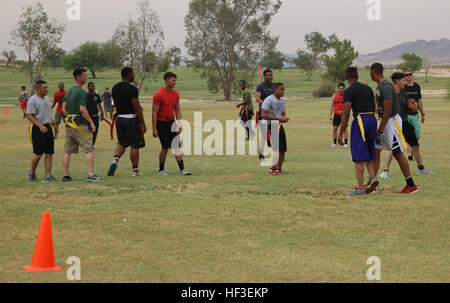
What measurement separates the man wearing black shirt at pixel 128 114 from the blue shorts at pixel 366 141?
4.28m

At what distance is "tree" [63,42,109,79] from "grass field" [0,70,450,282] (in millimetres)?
114117

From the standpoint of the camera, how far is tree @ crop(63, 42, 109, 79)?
122094 millimetres

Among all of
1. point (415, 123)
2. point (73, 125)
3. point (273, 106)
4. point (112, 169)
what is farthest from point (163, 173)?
point (415, 123)

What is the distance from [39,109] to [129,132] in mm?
1784

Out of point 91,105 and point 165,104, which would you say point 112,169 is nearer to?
point 165,104

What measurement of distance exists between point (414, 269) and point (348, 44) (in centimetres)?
9479

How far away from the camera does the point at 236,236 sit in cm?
705

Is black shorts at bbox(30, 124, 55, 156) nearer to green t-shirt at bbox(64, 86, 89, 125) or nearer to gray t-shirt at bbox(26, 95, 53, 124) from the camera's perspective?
gray t-shirt at bbox(26, 95, 53, 124)

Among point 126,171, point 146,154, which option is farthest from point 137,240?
point 146,154

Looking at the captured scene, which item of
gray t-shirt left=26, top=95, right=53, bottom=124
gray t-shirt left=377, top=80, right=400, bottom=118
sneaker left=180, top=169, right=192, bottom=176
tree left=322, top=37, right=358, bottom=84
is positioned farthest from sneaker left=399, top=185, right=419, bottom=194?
tree left=322, top=37, right=358, bottom=84

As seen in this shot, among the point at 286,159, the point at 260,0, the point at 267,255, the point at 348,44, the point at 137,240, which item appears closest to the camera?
the point at 267,255

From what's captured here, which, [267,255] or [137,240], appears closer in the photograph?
[267,255]
